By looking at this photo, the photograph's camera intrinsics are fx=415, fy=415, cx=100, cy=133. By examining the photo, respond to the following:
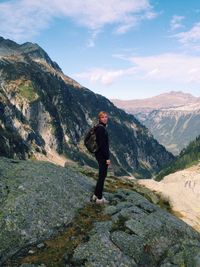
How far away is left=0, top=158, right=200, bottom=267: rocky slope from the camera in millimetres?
22797

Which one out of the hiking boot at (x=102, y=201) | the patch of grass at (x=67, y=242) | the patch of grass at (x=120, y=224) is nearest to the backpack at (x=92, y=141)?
the hiking boot at (x=102, y=201)

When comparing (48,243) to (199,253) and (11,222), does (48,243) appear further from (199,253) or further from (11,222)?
(199,253)

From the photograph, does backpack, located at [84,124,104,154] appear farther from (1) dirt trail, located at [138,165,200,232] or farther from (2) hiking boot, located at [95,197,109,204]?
(1) dirt trail, located at [138,165,200,232]

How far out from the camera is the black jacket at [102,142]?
28.9m

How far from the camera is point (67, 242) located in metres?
23.8

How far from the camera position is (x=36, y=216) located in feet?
84.8

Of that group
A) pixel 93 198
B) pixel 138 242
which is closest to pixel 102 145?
pixel 93 198

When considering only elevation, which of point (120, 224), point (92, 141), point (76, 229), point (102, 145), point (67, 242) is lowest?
point (67, 242)

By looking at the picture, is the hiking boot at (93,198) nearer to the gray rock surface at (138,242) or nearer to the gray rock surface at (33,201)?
the gray rock surface at (33,201)

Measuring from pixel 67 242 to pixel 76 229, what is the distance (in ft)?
6.24

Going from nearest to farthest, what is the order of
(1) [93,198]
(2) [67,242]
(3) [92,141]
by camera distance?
(2) [67,242] → (3) [92,141] → (1) [93,198]

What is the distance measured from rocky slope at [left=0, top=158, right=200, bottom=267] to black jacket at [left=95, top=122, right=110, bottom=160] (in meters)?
3.66

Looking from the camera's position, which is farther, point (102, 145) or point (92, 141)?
point (92, 141)

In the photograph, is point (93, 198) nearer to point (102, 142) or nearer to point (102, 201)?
point (102, 201)
